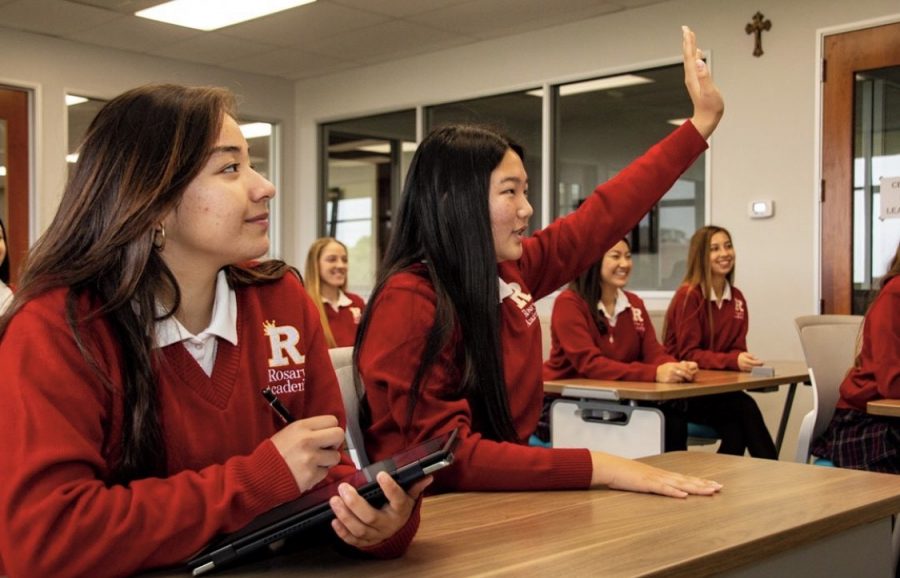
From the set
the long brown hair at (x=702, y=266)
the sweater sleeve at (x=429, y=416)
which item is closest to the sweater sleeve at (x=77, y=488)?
the sweater sleeve at (x=429, y=416)

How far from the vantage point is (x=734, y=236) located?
5551 millimetres

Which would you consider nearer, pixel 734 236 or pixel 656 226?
pixel 734 236

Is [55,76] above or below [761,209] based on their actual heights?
above

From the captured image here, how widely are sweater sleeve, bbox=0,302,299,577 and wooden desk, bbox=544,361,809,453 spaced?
7.78 ft

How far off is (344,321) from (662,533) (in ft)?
14.7

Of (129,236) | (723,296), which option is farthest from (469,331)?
(723,296)

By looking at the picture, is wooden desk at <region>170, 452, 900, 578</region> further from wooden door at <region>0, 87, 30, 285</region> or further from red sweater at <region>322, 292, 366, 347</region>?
wooden door at <region>0, 87, 30, 285</region>

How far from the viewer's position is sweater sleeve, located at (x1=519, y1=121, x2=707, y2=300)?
6.63 ft

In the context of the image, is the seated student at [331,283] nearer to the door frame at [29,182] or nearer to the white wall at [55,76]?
the white wall at [55,76]

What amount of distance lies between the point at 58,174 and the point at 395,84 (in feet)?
8.48

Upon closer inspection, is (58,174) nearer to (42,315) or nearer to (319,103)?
(319,103)

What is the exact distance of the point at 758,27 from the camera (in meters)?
5.38

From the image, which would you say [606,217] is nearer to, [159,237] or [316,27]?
[159,237]

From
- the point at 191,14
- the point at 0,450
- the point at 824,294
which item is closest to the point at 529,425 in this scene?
the point at 0,450
